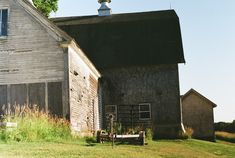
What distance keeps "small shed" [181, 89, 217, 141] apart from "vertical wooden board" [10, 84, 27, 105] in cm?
2619

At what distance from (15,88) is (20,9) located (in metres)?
3.77

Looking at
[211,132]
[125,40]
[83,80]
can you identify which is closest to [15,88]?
[83,80]

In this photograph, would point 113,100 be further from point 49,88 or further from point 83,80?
point 49,88

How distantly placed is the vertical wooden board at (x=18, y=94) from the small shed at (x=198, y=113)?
1031 inches

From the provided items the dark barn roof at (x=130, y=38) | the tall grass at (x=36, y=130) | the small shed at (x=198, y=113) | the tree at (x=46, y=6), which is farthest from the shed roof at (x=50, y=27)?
the small shed at (x=198, y=113)

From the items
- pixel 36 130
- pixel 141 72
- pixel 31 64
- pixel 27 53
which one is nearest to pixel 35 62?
pixel 31 64

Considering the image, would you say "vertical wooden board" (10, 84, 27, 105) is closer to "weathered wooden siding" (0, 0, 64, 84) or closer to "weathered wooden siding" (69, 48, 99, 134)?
"weathered wooden siding" (0, 0, 64, 84)

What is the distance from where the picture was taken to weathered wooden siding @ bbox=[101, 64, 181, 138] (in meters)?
31.4

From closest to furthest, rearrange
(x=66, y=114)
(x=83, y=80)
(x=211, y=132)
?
(x=66, y=114)
(x=83, y=80)
(x=211, y=132)

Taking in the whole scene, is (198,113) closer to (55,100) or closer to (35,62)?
(55,100)

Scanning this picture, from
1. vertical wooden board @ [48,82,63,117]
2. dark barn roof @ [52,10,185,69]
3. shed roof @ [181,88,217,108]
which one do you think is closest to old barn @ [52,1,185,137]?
dark barn roof @ [52,10,185,69]

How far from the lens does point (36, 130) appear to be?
1739 centimetres

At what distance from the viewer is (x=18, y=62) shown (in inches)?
852

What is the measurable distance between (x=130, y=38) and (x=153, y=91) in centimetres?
509
